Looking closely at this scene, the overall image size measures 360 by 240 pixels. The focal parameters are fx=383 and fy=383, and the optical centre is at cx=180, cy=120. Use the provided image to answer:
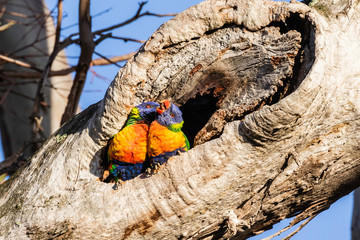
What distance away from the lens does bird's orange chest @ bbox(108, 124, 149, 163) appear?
2408 millimetres

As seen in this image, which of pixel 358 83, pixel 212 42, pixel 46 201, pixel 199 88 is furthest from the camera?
pixel 199 88

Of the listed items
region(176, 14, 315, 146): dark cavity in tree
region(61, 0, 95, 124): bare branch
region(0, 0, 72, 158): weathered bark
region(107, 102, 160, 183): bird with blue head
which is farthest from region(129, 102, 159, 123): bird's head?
region(0, 0, 72, 158): weathered bark

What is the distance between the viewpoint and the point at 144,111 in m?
2.54

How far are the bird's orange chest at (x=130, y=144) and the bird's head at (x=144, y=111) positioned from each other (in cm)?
6

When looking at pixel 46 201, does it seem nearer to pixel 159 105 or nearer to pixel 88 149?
pixel 88 149

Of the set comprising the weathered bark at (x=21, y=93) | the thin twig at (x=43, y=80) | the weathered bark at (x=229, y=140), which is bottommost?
the weathered bark at (x=229, y=140)

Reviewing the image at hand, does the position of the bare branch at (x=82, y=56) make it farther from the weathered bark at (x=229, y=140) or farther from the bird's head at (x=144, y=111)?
the bird's head at (x=144, y=111)

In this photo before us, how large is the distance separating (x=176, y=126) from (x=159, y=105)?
18 cm

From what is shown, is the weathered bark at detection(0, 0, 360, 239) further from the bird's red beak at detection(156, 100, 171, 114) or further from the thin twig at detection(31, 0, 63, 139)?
the thin twig at detection(31, 0, 63, 139)

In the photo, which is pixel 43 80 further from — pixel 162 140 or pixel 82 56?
pixel 162 140

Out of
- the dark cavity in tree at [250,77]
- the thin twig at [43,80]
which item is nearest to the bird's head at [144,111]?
the dark cavity in tree at [250,77]

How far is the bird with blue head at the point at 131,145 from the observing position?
2.42 meters

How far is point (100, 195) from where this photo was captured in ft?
7.36

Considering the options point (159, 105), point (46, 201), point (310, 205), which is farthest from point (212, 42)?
point (46, 201)
